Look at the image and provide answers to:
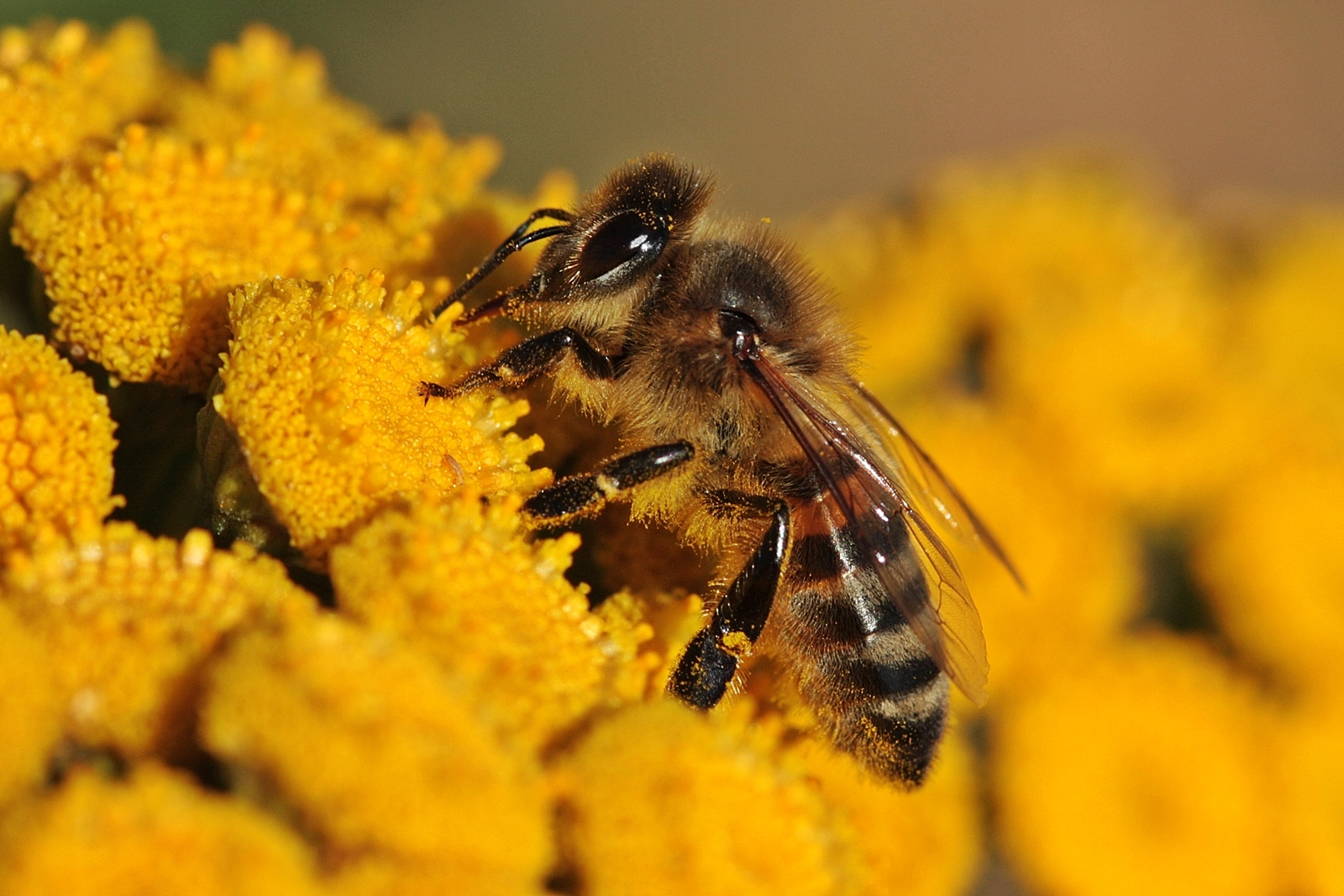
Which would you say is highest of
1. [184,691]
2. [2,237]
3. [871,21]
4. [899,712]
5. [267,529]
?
[871,21]

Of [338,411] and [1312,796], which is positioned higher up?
[338,411]

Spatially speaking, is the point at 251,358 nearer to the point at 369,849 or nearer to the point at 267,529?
the point at 267,529

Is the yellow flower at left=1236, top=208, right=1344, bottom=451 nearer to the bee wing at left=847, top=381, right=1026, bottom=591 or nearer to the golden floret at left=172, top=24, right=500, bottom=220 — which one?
the bee wing at left=847, top=381, right=1026, bottom=591

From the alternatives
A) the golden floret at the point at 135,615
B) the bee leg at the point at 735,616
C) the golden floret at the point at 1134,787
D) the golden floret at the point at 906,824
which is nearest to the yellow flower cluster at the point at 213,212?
the golden floret at the point at 135,615

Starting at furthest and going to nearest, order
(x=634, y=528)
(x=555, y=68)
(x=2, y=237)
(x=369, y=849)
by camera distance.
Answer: (x=555, y=68), (x=634, y=528), (x=2, y=237), (x=369, y=849)

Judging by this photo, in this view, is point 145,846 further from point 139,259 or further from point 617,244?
point 617,244

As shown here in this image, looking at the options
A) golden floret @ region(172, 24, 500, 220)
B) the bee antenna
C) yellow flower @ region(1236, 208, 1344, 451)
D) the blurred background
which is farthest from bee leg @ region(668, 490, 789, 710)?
the blurred background

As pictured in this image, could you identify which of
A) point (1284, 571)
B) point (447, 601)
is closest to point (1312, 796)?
point (1284, 571)

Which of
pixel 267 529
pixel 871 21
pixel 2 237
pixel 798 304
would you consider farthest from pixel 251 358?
pixel 871 21
